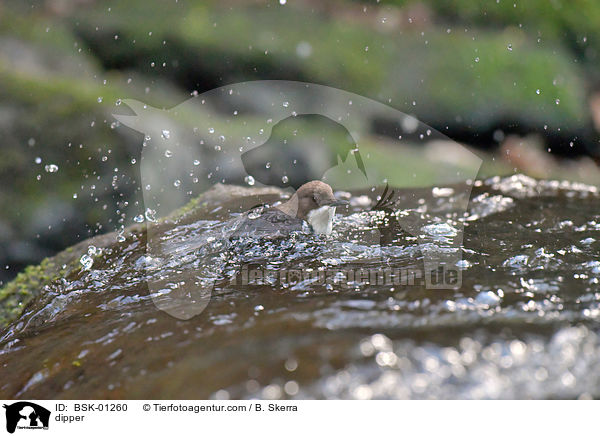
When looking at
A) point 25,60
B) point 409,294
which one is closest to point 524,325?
point 409,294

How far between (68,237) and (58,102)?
4.75 feet

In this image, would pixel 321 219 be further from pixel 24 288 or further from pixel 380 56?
pixel 380 56

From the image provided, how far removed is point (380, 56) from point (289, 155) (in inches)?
95.8

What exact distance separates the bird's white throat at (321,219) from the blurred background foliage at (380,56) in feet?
8.43

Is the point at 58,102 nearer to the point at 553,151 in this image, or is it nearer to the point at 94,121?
the point at 94,121

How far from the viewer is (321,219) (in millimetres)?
4098

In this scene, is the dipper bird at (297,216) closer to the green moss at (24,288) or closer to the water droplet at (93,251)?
the water droplet at (93,251)

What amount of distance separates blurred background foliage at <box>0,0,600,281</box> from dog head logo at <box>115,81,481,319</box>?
0.58 feet

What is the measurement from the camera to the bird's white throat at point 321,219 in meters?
4.05

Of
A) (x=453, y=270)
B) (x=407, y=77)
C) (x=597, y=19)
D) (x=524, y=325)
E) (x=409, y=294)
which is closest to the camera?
(x=524, y=325)

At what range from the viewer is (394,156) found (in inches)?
268
